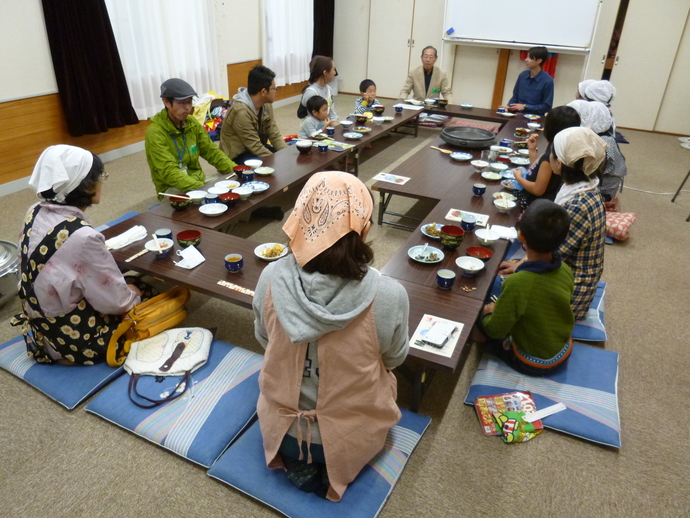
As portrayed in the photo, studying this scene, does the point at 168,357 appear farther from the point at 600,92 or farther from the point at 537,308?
the point at 600,92

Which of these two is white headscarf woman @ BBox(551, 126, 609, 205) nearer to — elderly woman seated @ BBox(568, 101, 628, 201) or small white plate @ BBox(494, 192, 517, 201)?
small white plate @ BBox(494, 192, 517, 201)

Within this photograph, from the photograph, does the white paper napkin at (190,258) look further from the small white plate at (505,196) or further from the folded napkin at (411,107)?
the folded napkin at (411,107)

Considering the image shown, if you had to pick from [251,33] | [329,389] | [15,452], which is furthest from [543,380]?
[251,33]

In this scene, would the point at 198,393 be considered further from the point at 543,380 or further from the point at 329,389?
the point at 543,380

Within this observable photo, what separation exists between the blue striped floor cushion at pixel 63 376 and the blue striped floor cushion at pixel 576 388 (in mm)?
1609

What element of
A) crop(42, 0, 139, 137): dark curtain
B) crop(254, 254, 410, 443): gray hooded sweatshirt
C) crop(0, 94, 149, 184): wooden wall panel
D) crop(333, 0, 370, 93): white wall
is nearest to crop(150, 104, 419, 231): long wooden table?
crop(254, 254, 410, 443): gray hooded sweatshirt

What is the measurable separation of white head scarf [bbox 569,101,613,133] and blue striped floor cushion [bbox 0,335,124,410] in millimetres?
3525

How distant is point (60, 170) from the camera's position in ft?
5.92

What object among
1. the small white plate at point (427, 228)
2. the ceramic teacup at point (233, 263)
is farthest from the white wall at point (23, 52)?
the small white plate at point (427, 228)

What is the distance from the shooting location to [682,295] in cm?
297

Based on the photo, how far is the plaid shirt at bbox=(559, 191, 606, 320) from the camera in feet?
7.30

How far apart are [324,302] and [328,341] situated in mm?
128

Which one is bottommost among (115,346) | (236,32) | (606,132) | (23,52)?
(115,346)

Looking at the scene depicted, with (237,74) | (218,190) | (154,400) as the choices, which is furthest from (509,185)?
(237,74)
